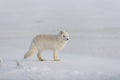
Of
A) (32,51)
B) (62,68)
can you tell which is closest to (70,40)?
(32,51)

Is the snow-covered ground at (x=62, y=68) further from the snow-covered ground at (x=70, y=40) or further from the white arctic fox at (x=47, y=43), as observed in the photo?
the white arctic fox at (x=47, y=43)

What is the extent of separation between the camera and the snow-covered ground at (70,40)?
672 cm

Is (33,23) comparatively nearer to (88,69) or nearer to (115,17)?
(115,17)

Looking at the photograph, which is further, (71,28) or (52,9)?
(52,9)

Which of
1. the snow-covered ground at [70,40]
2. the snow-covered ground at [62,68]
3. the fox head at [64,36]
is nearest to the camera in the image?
the snow-covered ground at [62,68]

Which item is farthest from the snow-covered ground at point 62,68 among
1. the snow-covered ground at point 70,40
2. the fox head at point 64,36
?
the fox head at point 64,36

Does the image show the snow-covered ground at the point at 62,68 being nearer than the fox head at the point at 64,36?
Yes

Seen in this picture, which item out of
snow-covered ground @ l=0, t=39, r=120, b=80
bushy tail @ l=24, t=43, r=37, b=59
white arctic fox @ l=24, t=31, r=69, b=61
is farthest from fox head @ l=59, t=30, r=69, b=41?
bushy tail @ l=24, t=43, r=37, b=59

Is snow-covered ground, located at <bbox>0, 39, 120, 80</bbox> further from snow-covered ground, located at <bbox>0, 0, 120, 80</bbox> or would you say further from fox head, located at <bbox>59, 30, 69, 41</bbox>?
fox head, located at <bbox>59, 30, 69, 41</bbox>

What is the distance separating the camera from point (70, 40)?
1063 cm

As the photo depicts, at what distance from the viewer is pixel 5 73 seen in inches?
263


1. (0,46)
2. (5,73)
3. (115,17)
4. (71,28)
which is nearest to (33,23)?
(71,28)

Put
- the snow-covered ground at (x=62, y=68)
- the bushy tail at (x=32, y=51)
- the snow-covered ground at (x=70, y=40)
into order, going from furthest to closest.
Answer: the bushy tail at (x=32, y=51) < the snow-covered ground at (x=70, y=40) < the snow-covered ground at (x=62, y=68)

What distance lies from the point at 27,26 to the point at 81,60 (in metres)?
5.61
